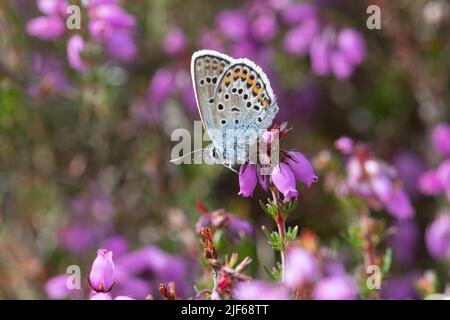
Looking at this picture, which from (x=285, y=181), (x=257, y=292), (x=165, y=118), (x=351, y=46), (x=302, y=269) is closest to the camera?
(x=302, y=269)

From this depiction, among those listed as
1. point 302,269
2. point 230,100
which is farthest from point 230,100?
point 302,269

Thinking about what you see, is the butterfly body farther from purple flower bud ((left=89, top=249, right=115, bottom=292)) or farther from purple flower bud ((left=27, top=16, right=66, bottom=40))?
purple flower bud ((left=27, top=16, right=66, bottom=40))

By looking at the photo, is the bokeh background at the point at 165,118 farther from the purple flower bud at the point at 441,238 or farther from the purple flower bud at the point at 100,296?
the purple flower bud at the point at 100,296

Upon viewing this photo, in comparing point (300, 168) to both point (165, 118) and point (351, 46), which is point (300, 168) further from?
point (165, 118)

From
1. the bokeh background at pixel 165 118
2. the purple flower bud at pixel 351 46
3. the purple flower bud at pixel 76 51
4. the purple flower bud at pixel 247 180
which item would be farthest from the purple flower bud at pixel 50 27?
the purple flower bud at pixel 247 180

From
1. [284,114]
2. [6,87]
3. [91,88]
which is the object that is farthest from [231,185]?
[6,87]

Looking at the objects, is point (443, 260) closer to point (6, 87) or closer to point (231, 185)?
point (231, 185)
